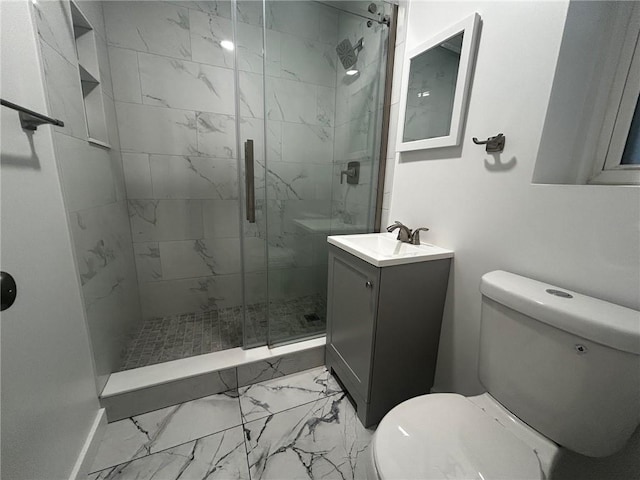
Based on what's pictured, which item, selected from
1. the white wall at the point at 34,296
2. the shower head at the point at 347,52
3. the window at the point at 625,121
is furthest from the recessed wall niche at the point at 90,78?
the window at the point at 625,121

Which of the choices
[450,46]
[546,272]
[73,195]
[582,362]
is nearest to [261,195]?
[73,195]

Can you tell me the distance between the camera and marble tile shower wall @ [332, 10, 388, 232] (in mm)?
1536

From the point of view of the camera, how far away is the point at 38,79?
838 millimetres

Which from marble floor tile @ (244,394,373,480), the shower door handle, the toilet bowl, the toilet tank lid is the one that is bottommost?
marble floor tile @ (244,394,373,480)

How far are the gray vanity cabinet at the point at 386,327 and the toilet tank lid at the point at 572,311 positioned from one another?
302 millimetres

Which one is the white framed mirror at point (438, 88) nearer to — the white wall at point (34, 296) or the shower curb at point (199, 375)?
the shower curb at point (199, 375)

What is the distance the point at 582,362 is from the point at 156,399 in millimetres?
1692

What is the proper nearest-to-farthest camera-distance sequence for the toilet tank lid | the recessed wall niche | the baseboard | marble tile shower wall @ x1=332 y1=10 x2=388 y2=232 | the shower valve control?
the toilet tank lid, the baseboard, the recessed wall niche, marble tile shower wall @ x1=332 y1=10 x2=388 y2=232, the shower valve control

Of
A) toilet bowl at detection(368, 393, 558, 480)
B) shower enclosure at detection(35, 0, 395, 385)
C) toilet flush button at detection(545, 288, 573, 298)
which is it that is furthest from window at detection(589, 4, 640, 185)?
shower enclosure at detection(35, 0, 395, 385)

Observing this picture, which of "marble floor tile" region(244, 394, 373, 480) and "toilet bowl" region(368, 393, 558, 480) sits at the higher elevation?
"toilet bowl" region(368, 393, 558, 480)

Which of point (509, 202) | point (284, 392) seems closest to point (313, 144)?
point (509, 202)

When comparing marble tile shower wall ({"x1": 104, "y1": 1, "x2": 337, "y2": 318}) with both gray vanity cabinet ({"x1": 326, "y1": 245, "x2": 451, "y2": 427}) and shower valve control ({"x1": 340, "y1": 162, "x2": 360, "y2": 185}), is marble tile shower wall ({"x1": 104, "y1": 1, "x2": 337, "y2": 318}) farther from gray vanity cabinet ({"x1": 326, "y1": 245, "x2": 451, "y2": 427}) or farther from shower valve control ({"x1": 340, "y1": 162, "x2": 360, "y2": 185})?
gray vanity cabinet ({"x1": 326, "y1": 245, "x2": 451, "y2": 427})

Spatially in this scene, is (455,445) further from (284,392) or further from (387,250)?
(284,392)

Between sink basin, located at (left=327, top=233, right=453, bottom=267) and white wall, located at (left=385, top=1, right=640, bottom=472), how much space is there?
106mm
